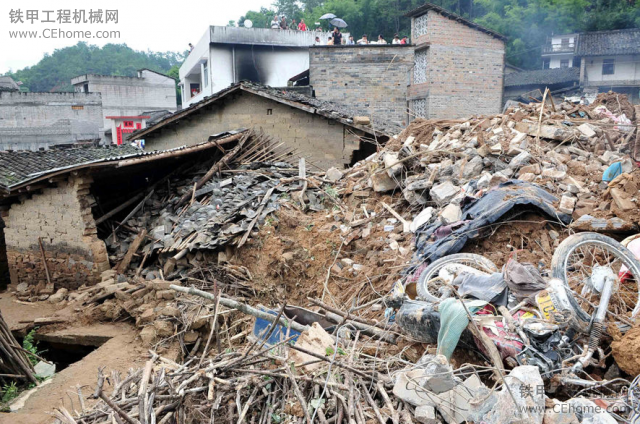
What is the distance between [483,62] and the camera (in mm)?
22766

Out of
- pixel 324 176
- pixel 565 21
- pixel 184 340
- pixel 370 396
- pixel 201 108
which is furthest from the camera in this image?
pixel 565 21

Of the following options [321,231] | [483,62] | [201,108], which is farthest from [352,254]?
[483,62]

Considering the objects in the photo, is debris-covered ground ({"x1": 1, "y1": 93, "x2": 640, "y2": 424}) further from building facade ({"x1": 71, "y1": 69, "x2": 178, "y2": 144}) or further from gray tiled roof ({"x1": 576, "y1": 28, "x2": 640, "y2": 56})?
gray tiled roof ({"x1": 576, "y1": 28, "x2": 640, "y2": 56})

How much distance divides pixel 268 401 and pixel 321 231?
214 inches

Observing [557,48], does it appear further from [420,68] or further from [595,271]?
[595,271]

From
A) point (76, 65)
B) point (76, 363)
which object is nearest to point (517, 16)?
point (76, 363)

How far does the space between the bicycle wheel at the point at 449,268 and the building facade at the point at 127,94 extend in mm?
33810

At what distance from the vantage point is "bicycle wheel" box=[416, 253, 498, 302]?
5.60 meters

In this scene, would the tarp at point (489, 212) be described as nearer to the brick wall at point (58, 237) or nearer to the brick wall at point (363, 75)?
the brick wall at point (58, 237)

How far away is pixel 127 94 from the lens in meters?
38.4

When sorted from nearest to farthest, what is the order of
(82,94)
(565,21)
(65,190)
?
(65,190) < (82,94) < (565,21)

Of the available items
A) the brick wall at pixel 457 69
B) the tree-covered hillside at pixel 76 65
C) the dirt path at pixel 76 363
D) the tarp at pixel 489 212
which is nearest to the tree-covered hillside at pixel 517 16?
the brick wall at pixel 457 69

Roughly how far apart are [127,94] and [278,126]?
2902 centimetres

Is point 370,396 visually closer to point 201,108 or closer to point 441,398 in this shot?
point 441,398
